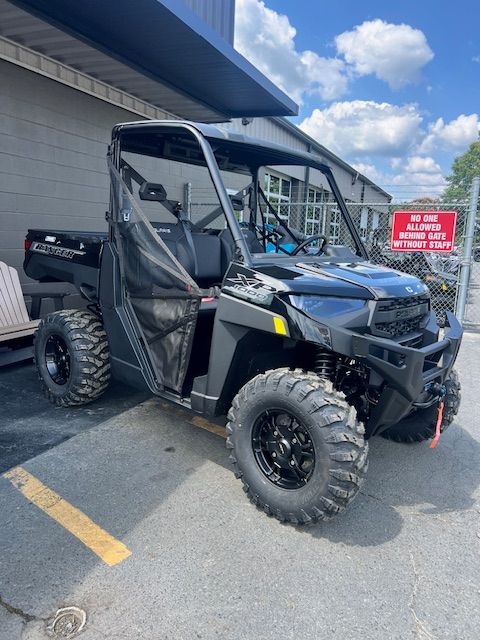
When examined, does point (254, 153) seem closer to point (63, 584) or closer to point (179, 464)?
point (179, 464)

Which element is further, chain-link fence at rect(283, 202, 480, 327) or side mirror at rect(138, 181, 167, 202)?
chain-link fence at rect(283, 202, 480, 327)

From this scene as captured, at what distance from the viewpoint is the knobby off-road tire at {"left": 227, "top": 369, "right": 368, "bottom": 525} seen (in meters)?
2.39

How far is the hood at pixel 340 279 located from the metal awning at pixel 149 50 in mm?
3727

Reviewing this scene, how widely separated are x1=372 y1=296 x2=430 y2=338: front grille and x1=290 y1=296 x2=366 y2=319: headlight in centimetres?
15

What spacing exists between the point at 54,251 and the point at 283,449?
302cm

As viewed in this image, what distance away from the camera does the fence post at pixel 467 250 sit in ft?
22.9

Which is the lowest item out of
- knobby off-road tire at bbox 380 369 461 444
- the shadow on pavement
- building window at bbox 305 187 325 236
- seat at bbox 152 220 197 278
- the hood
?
the shadow on pavement

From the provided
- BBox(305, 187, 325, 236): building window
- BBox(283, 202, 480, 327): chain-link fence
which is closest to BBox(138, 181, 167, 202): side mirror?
BBox(305, 187, 325, 236): building window

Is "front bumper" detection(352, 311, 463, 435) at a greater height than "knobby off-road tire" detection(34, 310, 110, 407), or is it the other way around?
"front bumper" detection(352, 311, 463, 435)

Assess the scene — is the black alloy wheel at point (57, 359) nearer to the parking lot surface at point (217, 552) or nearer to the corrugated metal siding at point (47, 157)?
the parking lot surface at point (217, 552)

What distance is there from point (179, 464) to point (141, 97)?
6.83m

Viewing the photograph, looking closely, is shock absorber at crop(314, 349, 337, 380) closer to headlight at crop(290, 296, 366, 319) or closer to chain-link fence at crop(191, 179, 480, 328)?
headlight at crop(290, 296, 366, 319)

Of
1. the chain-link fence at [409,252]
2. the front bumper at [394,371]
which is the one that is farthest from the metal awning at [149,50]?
the front bumper at [394,371]

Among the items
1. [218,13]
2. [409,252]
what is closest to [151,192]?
[218,13]
